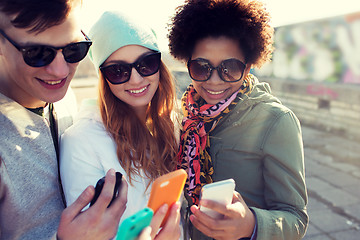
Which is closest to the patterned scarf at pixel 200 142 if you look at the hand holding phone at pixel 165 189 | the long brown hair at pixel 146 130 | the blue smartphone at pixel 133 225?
the long brown hair at pixel 146 130

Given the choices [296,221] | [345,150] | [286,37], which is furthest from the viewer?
[286,37]

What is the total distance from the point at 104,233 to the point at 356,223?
361 centimetres

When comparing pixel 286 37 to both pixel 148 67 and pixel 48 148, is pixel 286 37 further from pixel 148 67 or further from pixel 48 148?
pixel 48 148

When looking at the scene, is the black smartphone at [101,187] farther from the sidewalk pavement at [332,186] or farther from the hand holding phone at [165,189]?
the sidewalk pavement at [332,186]

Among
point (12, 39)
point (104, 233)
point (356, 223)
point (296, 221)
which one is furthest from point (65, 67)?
point (356, 223)

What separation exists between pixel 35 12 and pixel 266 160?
1354mm

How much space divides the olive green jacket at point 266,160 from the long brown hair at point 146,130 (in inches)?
12.3

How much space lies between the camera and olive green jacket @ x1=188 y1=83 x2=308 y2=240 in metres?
1.53

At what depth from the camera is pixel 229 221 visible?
1354mm

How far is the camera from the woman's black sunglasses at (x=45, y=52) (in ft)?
4.19

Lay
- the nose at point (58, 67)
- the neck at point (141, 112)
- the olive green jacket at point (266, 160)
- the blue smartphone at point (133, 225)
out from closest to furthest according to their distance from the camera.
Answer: the blue smartphone at point (133, 225)
the nose at point (58, 67)
the olive green jacket at point (266, 160)
the neck at point (141, 112)

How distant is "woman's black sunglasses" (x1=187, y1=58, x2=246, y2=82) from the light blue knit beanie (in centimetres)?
30

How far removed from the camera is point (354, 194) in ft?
14.0

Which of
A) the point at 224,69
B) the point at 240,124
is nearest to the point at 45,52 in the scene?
the point at 224,69
